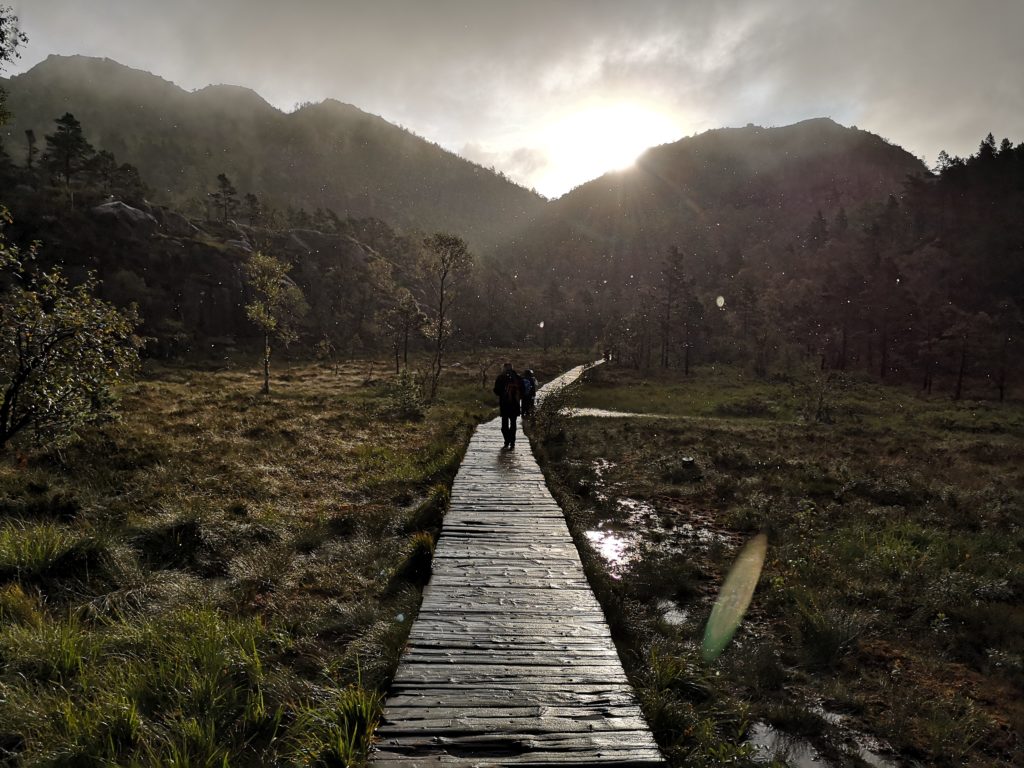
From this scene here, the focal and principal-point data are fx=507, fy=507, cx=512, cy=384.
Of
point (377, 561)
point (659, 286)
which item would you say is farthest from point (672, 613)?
point (659, 286)

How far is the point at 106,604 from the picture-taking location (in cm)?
594

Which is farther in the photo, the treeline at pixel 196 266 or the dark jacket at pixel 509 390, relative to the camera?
the treeline at pixel 196 266

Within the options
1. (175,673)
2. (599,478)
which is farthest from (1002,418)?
(175,673)

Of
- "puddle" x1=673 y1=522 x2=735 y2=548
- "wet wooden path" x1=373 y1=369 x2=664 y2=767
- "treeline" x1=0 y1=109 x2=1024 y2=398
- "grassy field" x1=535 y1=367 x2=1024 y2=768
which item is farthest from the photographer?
"treeline" x1=0 y1=109 x2=1024 y2=398

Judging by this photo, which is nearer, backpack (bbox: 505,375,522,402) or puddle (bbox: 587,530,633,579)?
puddle (bbox: 587,530,633,579)

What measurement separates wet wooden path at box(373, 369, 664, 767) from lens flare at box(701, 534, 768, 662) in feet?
6.98

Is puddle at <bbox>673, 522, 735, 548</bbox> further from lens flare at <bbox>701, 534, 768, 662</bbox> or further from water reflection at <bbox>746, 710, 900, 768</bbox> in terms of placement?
water reflection at <bbox>746, 710, 900, 768</bbox>

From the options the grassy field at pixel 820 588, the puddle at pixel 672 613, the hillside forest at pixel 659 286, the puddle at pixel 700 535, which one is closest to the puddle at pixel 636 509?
the grassy field at pixel 820 588

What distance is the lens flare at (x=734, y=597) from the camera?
7109 millimetres

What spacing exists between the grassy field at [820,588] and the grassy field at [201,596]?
288cm

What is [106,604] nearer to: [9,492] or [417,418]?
[9,492]

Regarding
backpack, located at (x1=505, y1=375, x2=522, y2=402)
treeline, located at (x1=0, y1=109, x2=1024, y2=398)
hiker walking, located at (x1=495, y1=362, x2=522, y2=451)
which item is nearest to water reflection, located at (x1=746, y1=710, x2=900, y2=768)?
hiker walking, located at (x1=495, y1=362, x2=522, y2=451)

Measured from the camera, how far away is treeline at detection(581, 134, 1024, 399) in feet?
212

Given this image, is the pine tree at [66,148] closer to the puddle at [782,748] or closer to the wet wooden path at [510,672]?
the wet wooden path at [510,672]
